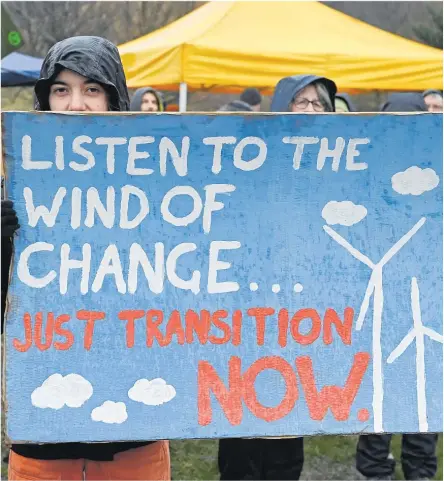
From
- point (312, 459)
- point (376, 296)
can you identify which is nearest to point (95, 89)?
point (376, 296)

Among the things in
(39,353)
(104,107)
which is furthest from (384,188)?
(39,353)

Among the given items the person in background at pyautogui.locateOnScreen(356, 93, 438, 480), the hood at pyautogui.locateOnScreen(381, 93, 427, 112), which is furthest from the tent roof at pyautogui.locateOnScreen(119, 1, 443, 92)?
the person in background at pyautogui.locateOnScreen(356, 93, 438, 480)

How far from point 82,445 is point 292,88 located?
1703 millimetres

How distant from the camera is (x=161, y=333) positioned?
1.86 metres

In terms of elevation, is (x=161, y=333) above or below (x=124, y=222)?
below

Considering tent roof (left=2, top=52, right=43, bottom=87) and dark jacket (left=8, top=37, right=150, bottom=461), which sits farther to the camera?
tent roof (left=2, top=52, right=43, bottom=87)

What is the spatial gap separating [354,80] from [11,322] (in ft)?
16.0

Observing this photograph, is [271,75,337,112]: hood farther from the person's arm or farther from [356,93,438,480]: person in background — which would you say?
the person's arm

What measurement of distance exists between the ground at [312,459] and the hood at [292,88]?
67.0 inches

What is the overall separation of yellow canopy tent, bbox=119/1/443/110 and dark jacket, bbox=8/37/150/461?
3.86 m

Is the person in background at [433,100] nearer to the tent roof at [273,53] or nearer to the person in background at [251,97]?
the tent roof at [273,53]

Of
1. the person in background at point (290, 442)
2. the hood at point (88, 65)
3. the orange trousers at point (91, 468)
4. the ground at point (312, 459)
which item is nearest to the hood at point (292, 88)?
the person in background at point (290, 442)

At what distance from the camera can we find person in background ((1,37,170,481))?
1974mm

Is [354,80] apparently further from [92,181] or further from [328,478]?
[92,181]
